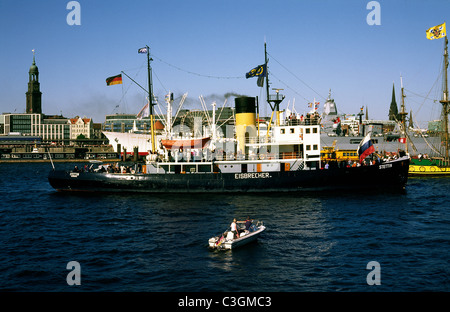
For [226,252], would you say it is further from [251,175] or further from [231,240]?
[251,175]

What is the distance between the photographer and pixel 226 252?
20.5 m

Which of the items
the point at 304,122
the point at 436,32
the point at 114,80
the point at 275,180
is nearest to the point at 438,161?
the point at 436,32

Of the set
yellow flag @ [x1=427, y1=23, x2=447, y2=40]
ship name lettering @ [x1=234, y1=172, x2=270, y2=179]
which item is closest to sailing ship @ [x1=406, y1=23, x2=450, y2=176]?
yellow flag @ [x1=427, y1=23, x2=447, y2=40]

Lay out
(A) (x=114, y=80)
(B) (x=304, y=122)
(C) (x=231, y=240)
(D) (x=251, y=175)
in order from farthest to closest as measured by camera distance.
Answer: (A) (x=114, y=80) → (B) (x=304, y=122) → (D) (x=251, y=175) → (C) (x=231, y=240)

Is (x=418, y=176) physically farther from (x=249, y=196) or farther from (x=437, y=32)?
(x=249, y=196)

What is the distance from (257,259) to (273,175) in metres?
21.8

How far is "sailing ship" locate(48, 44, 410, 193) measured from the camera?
40.9 m

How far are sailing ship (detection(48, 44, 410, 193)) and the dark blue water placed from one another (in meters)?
2.47

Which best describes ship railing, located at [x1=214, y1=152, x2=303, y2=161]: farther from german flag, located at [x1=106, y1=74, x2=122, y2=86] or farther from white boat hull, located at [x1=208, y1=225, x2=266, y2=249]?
white boat hull, located at [x1=208, y1=225, x2=266, y2=249]

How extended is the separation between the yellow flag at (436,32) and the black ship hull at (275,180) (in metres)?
25.0

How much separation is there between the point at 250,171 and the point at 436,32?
122ft
